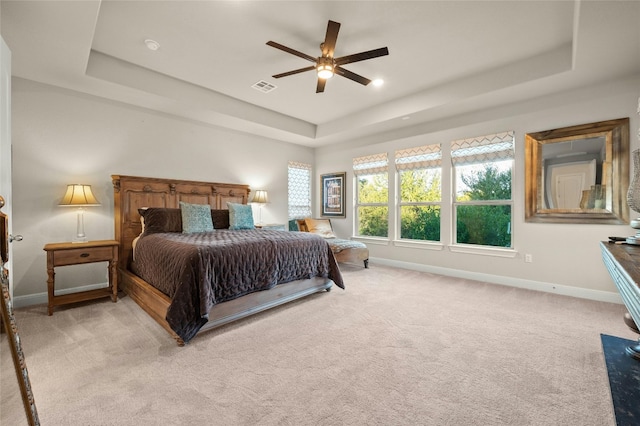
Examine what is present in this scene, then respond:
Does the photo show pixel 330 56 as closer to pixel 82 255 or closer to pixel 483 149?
pixel 483 149

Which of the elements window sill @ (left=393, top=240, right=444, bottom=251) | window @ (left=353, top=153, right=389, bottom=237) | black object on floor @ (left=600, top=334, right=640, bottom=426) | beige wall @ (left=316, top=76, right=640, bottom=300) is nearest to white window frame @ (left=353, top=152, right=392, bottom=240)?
window @ (left=353, top=153, right=389, bottom=237)

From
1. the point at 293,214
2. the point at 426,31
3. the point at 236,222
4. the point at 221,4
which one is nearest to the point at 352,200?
the point at 293,214

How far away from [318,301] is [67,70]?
3668 mm

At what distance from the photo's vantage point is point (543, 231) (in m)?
3.60

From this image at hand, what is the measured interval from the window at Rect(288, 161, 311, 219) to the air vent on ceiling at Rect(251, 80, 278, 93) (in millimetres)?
2077

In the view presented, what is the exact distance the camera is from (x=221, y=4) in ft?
7.64

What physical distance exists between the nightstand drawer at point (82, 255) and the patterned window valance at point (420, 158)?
4.51m

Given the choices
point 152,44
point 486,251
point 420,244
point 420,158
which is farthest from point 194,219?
point 486,251

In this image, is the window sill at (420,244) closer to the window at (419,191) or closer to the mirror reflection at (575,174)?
the window at (419,191)

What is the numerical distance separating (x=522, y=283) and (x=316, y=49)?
3937mm

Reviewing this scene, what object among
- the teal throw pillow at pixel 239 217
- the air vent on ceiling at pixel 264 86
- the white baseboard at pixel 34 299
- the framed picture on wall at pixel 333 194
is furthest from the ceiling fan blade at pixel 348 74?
the white baseboard at pixel 34 299

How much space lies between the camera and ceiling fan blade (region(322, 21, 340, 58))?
7.35ft

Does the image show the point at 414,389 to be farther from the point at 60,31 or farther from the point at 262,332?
the point at 60,31

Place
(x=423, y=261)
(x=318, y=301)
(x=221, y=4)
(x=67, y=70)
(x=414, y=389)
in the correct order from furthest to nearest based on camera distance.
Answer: (x=423, y=261), (x=318, y=301), (x=67, y=70), (x=221, y=4), (x=414, y=389)
